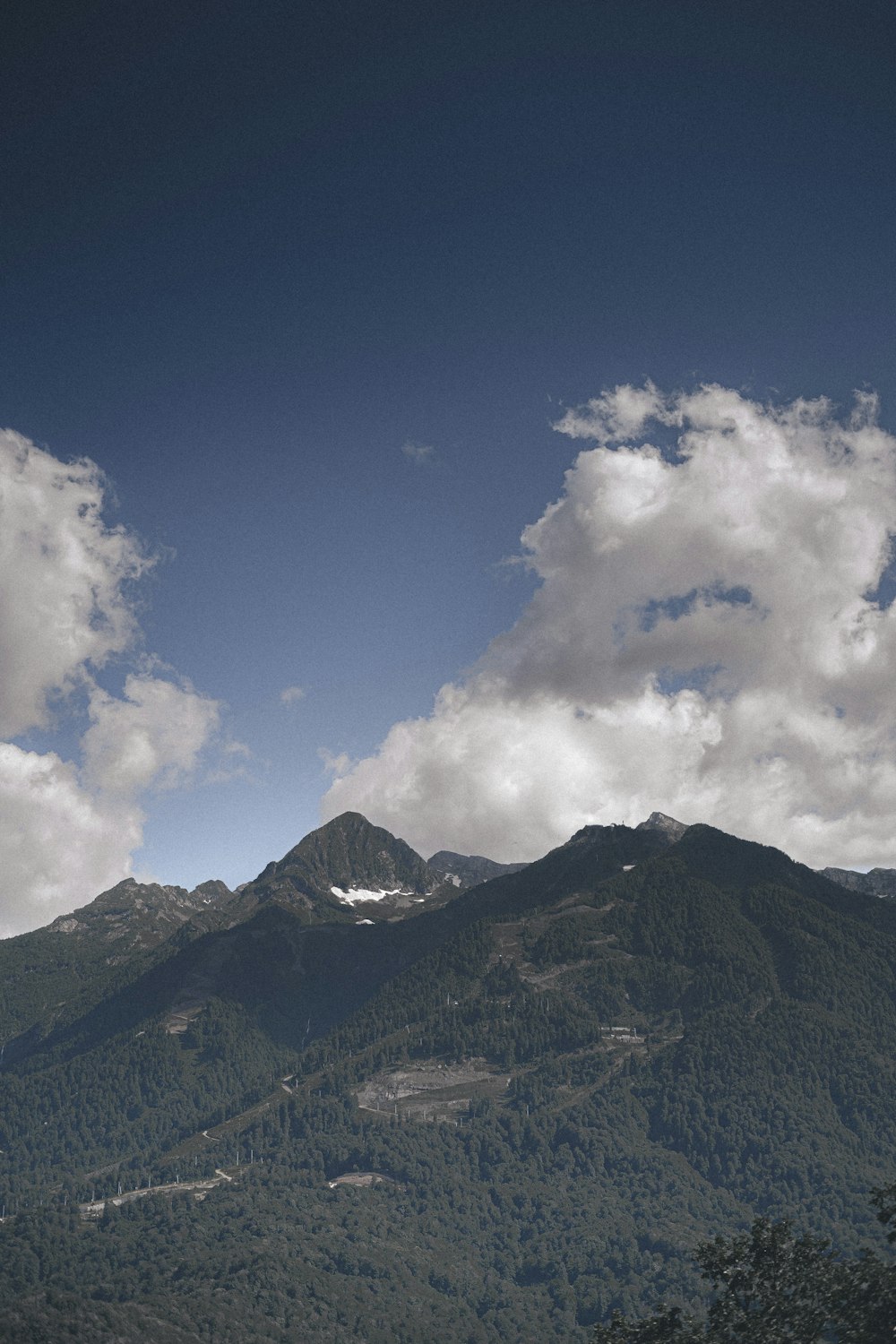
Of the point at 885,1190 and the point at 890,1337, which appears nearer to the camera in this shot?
the point at 890,1337

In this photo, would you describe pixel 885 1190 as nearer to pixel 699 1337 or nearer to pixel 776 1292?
pixel 776 1292

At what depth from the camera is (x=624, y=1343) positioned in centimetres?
12775

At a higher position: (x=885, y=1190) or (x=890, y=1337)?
(x=885, y=1190)

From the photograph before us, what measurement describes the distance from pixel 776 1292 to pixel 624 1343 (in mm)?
19336

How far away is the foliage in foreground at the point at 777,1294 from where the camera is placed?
381 feet

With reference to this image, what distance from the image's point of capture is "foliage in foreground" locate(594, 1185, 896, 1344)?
116000 mm

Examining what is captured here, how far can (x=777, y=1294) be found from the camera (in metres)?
125

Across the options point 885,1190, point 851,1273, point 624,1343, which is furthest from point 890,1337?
point 624,1343

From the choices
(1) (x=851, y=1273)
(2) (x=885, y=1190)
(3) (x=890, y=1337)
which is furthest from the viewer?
(2) (x=885, y=1190)

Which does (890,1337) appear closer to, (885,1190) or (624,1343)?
(885,1190)

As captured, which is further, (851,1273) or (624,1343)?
(624,1343)

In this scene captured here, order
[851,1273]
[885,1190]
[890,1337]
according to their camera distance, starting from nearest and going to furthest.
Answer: [890,1337] < [851,1273] < [885,1190]

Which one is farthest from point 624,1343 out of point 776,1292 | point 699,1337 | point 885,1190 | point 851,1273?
point 885,1190

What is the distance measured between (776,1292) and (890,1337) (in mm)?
19574
